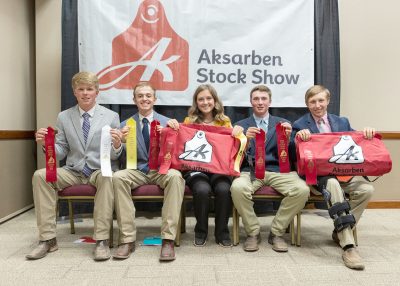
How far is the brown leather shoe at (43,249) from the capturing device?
2.50 meters

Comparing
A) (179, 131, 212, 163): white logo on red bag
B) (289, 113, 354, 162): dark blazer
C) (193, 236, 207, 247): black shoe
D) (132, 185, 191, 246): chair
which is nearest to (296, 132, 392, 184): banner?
(289, 113, 354, 162): dark blazer

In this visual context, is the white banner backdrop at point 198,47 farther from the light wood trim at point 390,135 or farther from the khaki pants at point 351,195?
the khaki pants at point 351,195

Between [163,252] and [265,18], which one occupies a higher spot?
[265,18]

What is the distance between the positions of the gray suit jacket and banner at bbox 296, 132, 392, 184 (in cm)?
144

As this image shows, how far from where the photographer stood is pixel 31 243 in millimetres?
2857

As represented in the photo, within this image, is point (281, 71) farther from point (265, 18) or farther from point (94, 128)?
point (94, 128)

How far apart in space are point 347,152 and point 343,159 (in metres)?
0.07

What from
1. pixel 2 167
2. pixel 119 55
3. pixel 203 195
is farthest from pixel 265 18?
pixel 2 167

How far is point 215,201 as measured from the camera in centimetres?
282

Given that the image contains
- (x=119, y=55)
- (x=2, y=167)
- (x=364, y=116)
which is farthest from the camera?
(x=364, y=116)

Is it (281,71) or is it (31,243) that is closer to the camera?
(31,243)

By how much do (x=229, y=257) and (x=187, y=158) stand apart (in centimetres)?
78

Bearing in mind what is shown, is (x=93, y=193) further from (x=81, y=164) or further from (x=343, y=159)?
(x=343, y=159)

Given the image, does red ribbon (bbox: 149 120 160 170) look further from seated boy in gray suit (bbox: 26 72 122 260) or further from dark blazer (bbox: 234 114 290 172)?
dark blazer (bbox: 234 114 290 172)
